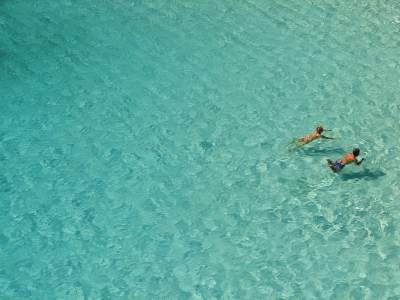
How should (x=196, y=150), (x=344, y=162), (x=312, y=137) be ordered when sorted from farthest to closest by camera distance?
(x=196, y=150)
(x=312, y=137)
(x=344, y=162)

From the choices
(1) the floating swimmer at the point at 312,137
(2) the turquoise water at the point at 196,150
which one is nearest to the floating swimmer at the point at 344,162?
(2) the turquoise water at the point at 196,150

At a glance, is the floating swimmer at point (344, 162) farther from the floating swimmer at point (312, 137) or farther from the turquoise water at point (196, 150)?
the floating swimmer at point (312, 137)

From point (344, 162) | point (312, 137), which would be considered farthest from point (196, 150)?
point (344, 162)

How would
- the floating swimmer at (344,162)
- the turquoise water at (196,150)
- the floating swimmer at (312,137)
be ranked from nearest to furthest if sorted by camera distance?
the turquoise water at (196,150) → the floating swimmer at (344,162) → the floating swimmer at (312,137)

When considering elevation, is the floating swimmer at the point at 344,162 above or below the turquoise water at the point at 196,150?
above

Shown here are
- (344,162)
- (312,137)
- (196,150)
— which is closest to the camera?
(344,162)

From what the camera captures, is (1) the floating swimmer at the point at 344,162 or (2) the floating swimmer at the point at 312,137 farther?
(2) the floating swimmer at the point at 312,137

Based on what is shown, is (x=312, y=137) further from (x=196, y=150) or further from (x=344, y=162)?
(x=196, y=150)

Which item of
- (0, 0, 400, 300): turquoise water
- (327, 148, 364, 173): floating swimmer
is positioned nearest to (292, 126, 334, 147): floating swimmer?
(0, 0, 400, 300): turquoise water

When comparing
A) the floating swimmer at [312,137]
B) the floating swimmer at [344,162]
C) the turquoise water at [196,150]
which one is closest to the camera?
the turquoise water at [196,150]
